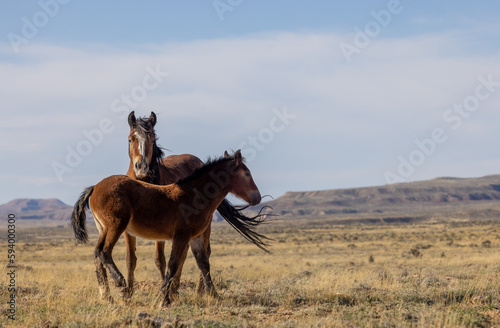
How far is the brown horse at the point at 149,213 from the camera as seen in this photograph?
8265 mm

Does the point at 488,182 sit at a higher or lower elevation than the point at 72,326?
higher

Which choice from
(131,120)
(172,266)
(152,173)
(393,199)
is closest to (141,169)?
(152,173)

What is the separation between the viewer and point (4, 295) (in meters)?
9.45

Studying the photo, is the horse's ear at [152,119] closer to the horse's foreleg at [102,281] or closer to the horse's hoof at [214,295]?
the horse's foreleg at [102,281]

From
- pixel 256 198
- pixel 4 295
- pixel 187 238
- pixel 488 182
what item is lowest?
pixel 4 295

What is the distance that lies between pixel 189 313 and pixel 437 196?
154 m

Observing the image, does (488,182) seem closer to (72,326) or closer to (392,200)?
(392,200)

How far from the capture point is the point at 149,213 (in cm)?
847

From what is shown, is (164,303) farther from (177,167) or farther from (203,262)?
(177,167)

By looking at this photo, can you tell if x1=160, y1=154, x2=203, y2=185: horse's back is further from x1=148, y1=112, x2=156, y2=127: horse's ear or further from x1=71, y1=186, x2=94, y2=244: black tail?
x1=71, y1=186, x2=94, y2=244: black tail

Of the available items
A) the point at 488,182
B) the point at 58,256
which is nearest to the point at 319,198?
the point at 488,182

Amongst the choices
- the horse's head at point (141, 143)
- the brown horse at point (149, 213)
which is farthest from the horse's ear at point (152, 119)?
the brown horse at point (149, 213)

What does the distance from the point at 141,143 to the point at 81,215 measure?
1.52 meters

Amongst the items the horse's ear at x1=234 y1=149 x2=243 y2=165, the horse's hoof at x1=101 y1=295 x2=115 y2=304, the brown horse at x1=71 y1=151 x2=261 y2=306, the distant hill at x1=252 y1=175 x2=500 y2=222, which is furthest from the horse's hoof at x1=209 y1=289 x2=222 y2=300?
the distant hill at x1=252 y1=175 x2=500 y2=222
